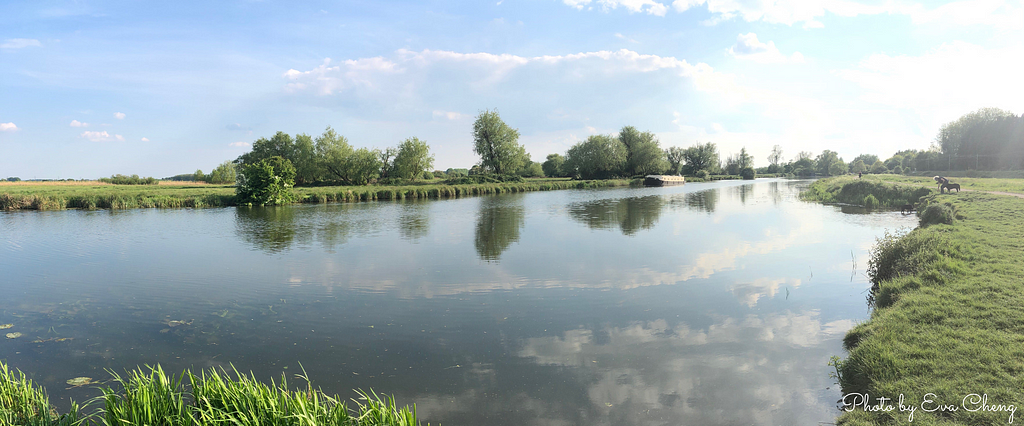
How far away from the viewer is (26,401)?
3.93 meters

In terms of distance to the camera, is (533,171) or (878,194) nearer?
(878,194)

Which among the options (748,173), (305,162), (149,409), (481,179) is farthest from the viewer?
(748,173)

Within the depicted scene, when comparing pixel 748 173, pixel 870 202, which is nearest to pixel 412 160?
pixel 870 202

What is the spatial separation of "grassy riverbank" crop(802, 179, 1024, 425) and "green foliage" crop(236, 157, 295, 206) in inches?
1283

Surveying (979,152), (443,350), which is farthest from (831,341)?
(979,152)

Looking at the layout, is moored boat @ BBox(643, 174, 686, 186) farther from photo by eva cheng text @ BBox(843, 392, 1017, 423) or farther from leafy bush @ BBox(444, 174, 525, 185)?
photo by eva cheng text @ BBox(843, 392, 1017, 423)

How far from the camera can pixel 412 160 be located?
183 feet

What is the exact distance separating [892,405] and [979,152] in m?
69.0

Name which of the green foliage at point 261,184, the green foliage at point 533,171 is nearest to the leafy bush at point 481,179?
the green foliage at point 261,184

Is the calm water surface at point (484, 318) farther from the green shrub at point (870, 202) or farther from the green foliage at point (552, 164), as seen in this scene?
the green foliage at point (552, 164)

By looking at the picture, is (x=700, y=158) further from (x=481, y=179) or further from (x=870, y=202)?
(x=870, y=202)

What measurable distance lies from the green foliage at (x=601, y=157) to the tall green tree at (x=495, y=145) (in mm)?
17892

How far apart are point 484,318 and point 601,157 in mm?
70476

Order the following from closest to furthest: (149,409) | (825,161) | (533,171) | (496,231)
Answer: (149,409)
(496,231)
(533,171)
(825,161)
